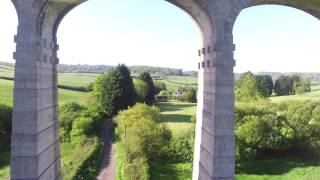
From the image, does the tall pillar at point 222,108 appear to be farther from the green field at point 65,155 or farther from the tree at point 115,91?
the tree at point 115,91

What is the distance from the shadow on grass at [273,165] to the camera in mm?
41362

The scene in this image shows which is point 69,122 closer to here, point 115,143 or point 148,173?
point 115,143

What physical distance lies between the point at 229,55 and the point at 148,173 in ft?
69.8

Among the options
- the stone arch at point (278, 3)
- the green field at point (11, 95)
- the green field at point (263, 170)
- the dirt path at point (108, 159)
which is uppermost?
the stone arch at point (278, 3)

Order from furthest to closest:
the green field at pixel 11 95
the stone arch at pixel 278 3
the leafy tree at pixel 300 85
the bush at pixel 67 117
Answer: the leafy tree at pixel 300 85, the green field at pixel 11 95, the bush at pixel 67 117, the stone arch at pixel 278 3

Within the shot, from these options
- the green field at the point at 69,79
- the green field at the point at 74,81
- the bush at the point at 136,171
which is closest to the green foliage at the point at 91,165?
the bush at the point at 136,171

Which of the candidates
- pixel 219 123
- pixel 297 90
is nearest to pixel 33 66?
pixel 219 123

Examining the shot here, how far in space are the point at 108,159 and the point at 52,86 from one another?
24.0 m

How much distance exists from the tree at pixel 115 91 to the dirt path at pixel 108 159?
5.20m

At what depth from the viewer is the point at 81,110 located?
56.2 meters

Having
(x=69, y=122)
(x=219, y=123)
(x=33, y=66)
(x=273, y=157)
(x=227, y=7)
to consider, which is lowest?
(x=273, y=157)

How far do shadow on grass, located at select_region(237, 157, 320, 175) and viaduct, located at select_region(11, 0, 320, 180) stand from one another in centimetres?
2263

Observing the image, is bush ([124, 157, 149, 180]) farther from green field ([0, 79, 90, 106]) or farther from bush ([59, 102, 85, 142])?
green field ([0, 79, 90, 106])

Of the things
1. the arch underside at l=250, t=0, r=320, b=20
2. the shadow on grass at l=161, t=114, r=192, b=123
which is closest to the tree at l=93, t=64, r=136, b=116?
the shadow on grass at l=161, t=114, r=192, b=123
